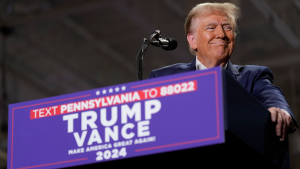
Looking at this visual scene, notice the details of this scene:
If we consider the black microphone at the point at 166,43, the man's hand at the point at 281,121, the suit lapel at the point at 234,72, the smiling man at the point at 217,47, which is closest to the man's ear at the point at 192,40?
the smiling man at the point at 217,47

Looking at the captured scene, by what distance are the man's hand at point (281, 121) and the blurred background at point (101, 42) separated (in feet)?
19.6

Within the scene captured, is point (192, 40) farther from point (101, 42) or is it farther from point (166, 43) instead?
point (101, 42)

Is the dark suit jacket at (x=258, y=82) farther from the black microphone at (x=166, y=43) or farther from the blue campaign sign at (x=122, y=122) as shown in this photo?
the blue campaign sign at (x=122, y=122)

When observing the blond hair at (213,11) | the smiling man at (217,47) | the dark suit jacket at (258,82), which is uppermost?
the blond hair at (213,11)

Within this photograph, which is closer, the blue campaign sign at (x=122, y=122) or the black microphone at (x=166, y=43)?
the blue campaign sign at (x=122, y=122)

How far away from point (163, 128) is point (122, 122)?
0.11 m

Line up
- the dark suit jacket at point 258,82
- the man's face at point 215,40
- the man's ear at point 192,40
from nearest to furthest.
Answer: the dark suit jacket at point 258,82
the man's face at point 215,40
the man's ear at point 192,40

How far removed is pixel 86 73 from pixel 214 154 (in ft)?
30.8

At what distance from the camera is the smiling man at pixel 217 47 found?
5.51 feet

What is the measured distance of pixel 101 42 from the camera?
9672 mm

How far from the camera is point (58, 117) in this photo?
52.7 inches

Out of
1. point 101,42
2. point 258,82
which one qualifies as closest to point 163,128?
point 258,82

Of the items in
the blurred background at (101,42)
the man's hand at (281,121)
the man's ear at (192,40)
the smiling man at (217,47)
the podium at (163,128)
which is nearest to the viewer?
the podium at (163,128)

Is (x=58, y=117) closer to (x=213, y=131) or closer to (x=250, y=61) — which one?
(x=213, y=131)
